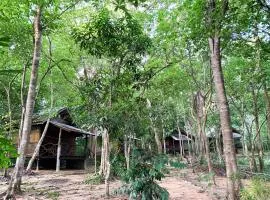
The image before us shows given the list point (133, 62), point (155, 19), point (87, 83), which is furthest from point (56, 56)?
point (133, 62)

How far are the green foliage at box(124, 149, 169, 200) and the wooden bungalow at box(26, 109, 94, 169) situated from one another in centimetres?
1366

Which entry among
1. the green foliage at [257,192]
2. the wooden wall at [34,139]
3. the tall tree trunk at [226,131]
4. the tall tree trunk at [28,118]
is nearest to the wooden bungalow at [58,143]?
the wooden wall at [34,139]

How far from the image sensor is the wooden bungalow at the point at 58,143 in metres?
20.4

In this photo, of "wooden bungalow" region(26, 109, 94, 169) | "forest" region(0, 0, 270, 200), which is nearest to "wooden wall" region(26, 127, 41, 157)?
"wooden bungalow" region(26, 109, 94, 169)

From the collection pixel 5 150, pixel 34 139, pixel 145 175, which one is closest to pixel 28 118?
pixel 145 175

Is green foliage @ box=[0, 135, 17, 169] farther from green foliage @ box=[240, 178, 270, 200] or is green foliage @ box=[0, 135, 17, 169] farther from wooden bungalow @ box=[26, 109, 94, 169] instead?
wooden bungalow @ box=[26, 109, 94, 169]

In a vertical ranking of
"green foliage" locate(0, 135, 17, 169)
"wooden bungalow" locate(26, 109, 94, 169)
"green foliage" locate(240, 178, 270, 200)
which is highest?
"wooden bungalow" locate(26, 109, 94, 169)

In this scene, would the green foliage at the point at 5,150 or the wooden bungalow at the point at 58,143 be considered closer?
the green foliage at the point at 5,150

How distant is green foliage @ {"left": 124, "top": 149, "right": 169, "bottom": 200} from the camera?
670 cm

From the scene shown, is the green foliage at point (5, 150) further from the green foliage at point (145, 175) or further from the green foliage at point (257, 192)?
the green foliage at point (145, 175)

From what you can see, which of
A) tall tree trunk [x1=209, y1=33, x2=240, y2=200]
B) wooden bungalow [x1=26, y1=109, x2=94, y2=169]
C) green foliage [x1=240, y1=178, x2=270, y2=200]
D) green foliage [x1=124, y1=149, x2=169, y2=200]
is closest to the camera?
green foliage [x1=240, y1=178, x2=270, y2=200]

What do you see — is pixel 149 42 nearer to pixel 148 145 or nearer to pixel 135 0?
pixel 148 145

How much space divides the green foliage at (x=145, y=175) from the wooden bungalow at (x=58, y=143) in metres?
13.7

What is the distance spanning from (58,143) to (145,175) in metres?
14.3
